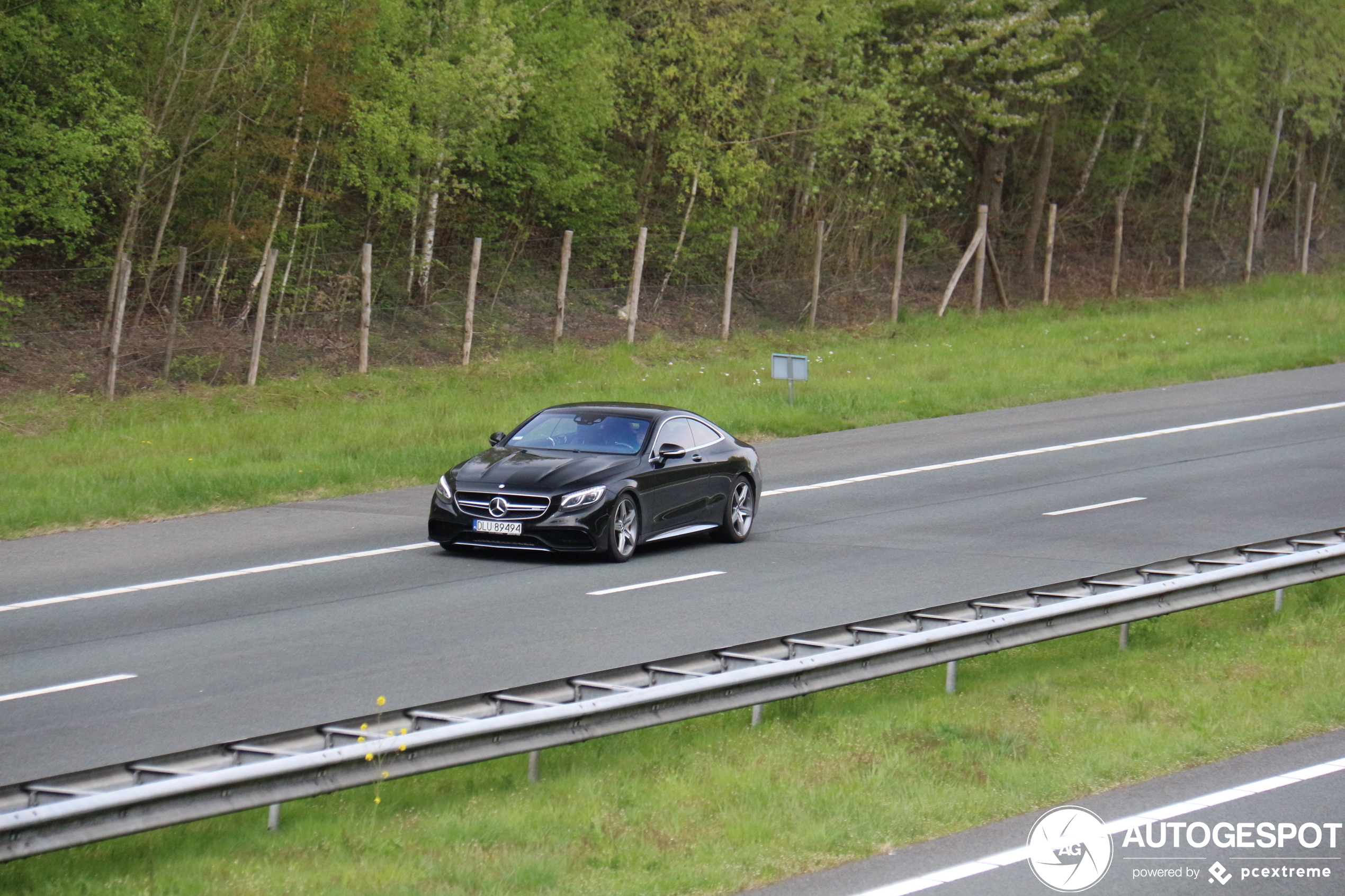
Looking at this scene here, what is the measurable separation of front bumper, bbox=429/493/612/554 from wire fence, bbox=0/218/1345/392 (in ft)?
39.0

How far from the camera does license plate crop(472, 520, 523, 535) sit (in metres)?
14.4

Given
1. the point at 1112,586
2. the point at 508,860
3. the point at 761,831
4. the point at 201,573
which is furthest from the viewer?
the point at 201,573

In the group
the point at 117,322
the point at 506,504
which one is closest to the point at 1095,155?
the point at 117,322

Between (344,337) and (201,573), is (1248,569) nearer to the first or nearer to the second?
(201,573)

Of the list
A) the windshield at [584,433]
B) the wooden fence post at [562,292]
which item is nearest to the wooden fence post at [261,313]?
the wooden fence post at [562,292]

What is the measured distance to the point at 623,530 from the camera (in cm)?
1477

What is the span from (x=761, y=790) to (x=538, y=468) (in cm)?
739

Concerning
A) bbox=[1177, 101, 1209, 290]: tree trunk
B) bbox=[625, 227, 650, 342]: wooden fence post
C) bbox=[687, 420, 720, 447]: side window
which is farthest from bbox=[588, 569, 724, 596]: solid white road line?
bbox=[1177, 101, 1209, 290]: tree trunk

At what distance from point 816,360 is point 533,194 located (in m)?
8.06

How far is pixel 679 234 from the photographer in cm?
3591

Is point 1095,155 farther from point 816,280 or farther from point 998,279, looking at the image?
point 816,280

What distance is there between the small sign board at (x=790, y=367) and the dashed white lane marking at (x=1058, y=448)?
374 cm

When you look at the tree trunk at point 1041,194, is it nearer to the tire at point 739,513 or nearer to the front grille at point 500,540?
the tire at point 739,513

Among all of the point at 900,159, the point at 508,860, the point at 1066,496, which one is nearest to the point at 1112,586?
the point at 508,860
